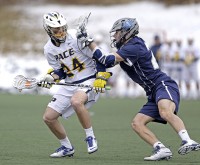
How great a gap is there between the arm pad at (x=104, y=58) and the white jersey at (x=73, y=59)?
380mm

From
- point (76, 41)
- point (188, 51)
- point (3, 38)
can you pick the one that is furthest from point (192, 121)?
point (3, 38)

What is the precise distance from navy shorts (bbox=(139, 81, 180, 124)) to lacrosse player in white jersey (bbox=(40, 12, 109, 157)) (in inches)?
33.8

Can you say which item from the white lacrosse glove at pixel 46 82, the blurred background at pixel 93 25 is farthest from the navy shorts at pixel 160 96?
the blurred background at pixel 93 25

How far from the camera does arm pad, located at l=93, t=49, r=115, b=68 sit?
33.9 ft

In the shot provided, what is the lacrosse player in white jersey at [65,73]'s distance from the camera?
35.7 feet

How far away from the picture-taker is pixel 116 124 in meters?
16.2

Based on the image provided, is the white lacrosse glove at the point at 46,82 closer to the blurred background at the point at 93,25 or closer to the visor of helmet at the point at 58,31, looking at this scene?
the visor of helmet at the point at 58,31

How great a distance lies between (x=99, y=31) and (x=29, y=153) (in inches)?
1000

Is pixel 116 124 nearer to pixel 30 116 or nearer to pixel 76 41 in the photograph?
pixel 30 116

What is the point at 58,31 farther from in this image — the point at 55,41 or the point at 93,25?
the point at 93,25

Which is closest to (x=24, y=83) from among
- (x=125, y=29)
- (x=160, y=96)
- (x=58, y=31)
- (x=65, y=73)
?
(x=65, y=73)

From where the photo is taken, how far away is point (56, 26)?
1081 cm

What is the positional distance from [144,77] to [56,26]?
1.38 m

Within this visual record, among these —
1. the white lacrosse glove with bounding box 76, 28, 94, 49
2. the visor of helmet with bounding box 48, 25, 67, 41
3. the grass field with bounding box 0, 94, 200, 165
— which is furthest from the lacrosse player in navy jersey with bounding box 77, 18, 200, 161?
the visor of helmet with bounding box 48, 25, 67, 41
